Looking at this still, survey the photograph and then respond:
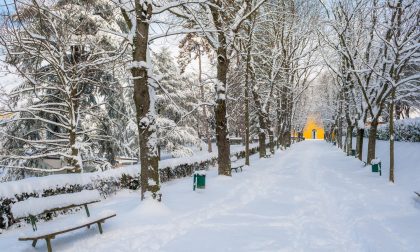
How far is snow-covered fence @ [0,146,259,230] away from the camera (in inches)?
341

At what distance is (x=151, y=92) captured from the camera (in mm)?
9383

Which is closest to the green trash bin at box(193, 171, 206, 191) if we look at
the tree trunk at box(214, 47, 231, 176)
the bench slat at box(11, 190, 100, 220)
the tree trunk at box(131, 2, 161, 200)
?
the tree trunk at box(131, 2, 161, 200)

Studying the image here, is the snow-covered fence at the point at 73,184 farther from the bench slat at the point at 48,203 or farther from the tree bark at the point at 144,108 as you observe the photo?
the tree bark at the point at 144,108

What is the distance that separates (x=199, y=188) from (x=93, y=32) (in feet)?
24.8

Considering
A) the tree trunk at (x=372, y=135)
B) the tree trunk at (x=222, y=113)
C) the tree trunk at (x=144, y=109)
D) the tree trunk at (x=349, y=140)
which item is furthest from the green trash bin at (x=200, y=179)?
the tree trunk at (x=349, y=140)

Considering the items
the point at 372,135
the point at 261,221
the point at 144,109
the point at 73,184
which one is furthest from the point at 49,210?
the point at 372,135

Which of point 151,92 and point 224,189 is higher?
point 151,92

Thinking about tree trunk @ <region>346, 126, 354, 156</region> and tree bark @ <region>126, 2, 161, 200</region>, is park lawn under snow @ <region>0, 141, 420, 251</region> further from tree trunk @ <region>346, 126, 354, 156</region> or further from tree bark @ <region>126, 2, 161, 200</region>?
tree trunk @ <region>346, 126, 354, 156</region>

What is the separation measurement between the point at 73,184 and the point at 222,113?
6695 millimetres

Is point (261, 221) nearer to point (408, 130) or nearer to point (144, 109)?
point (144, 109)

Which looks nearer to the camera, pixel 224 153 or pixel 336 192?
pixel 336 192

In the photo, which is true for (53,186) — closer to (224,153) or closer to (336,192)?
(224,153)

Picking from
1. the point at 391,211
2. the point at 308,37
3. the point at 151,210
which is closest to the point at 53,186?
the point at 151,210

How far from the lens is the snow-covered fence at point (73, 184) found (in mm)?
8649
